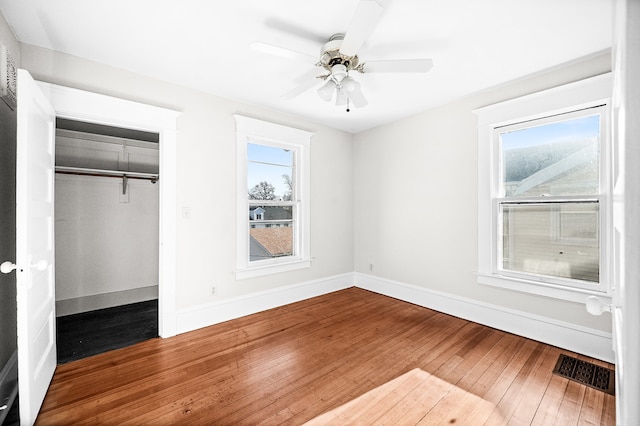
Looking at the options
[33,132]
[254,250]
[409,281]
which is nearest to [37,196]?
[33,132]

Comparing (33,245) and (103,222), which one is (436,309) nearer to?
(33,245)

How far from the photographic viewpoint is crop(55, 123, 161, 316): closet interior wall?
350cm

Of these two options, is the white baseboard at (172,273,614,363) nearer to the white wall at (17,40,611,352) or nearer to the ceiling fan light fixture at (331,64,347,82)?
the white wall at (17,40,611,352)

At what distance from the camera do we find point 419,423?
174 cm

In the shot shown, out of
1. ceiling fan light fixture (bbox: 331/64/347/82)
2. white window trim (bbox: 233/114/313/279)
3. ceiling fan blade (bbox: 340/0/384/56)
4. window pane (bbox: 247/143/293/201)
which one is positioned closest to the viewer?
ceiling fan blade (bbox: 340/0/384/56)

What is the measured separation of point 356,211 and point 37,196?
12.5 ft

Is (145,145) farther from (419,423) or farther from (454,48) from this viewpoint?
(419,423)

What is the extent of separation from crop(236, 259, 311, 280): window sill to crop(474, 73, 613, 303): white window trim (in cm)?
221

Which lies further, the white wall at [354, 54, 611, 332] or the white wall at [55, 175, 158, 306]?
the white wall at [55, 175, 158, 306]

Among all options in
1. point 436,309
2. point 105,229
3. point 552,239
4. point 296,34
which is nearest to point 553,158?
point 552,239

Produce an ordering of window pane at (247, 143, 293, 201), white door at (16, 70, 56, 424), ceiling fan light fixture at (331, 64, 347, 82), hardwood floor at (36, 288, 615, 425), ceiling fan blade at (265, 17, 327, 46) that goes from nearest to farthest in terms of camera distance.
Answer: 1. white door at (16, 70, 56, 424)
2. hardwood floor at (36, 288, 615, 425)
3. ceiling fan blade at (265, 17, 327, 46)
4. ceiling fan light fixture at (331, 64, 347, 82)
5. window pane at (247, 143, 293, 201)

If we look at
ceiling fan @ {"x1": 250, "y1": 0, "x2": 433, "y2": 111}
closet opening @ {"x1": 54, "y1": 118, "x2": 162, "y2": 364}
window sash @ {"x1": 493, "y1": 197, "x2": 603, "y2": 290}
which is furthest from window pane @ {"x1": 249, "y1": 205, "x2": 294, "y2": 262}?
window sash @ {"x1": 493, "y1": 197, "x2": 603, "y2": 290}

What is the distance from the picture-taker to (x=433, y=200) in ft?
12.1

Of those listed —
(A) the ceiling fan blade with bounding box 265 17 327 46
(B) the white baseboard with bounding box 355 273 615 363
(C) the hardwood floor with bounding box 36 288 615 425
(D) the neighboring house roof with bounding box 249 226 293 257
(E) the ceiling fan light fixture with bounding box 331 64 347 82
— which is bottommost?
(C) the hardwood floor with bounding box 36 288 615 425
